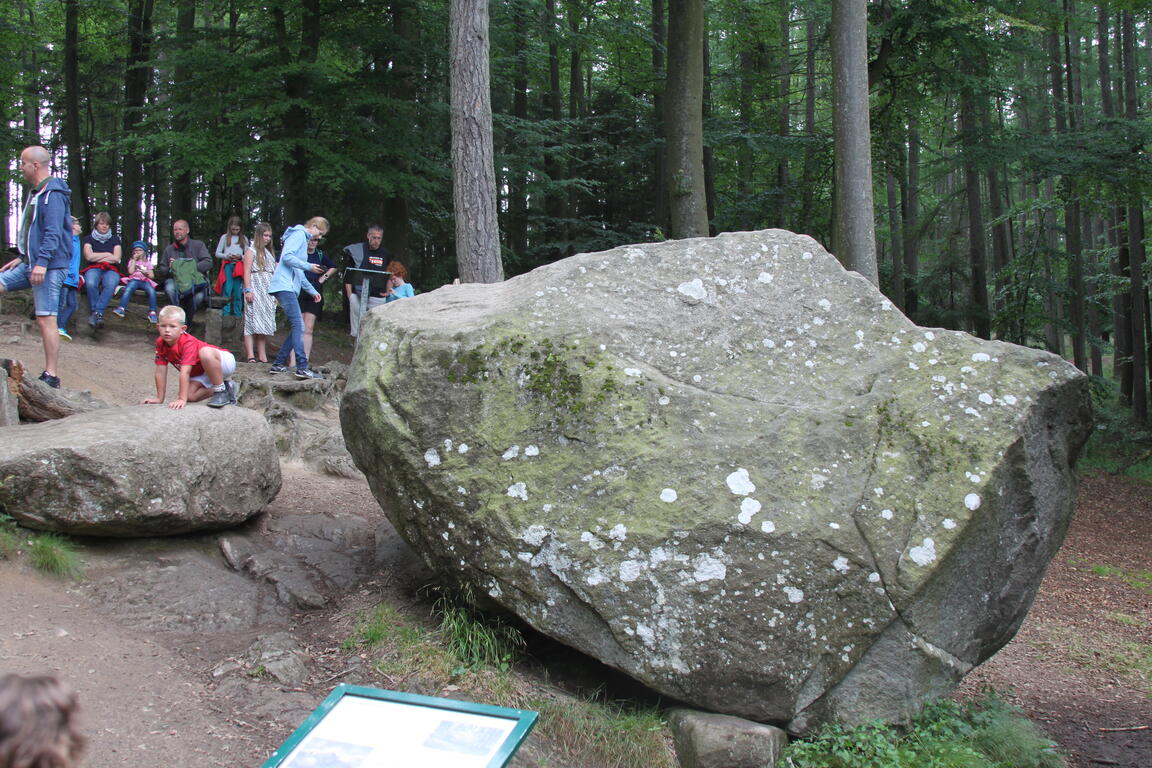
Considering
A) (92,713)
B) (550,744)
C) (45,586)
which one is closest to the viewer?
(92,713)

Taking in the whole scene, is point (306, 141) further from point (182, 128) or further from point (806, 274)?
point (806, 274)

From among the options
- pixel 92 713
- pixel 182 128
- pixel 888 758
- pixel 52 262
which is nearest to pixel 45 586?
pixel 92 713

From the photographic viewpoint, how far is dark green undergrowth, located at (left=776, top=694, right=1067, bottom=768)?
14.7 feet

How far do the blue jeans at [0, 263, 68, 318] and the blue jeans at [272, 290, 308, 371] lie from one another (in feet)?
9.60

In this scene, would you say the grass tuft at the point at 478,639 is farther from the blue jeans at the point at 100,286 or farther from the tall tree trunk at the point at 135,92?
the tall tree trunk at the point at 135,92

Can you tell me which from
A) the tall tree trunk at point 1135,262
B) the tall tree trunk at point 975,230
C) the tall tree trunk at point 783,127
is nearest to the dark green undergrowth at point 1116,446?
the tall tree trunk at point 1135,262

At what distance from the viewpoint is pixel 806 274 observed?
5.47 m

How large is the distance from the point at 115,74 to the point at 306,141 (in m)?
11.9

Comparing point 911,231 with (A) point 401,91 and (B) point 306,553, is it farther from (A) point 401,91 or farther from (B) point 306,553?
(B) point 306,553

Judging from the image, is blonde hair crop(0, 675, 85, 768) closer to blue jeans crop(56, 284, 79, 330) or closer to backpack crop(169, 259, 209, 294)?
blue jeans crop(56, 284, 79, 330)

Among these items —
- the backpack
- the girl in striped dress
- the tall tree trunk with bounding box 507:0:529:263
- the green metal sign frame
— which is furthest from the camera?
the tall tree trunk with bounding box 507:0:529:263

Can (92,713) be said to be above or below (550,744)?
above

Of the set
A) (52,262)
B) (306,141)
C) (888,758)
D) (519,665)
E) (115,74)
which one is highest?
(115,74)

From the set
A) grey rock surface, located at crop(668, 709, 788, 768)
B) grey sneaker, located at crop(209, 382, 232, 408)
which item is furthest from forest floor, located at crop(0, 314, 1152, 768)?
grey sneaker, located at crop(209, 382, 232, 408)
